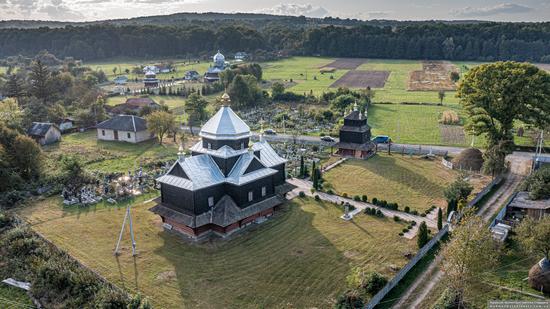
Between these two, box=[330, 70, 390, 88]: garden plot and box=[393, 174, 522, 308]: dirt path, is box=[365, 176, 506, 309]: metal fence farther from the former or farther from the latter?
box=[330, 70, 390, 88]: garden plot

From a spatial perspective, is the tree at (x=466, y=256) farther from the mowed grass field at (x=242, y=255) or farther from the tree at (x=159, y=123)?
the tree at (x=159, y=123)

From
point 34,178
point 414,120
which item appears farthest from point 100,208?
point 414,120

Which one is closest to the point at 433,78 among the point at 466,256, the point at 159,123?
the point at 159,123

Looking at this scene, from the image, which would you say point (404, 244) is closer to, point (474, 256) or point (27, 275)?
point (474, 256)

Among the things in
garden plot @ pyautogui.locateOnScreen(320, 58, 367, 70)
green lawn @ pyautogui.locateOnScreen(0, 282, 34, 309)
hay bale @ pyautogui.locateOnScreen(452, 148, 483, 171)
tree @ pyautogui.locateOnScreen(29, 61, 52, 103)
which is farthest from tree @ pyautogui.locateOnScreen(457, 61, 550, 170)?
garden plot @ pyautogui.locateOnScreen(320, 58, 367, 70)

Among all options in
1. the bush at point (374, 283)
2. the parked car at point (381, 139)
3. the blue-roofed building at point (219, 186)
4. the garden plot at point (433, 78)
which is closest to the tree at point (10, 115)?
the blue-roofed building at point (219, 186)

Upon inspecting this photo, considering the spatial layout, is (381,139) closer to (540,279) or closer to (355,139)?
(355,139)
